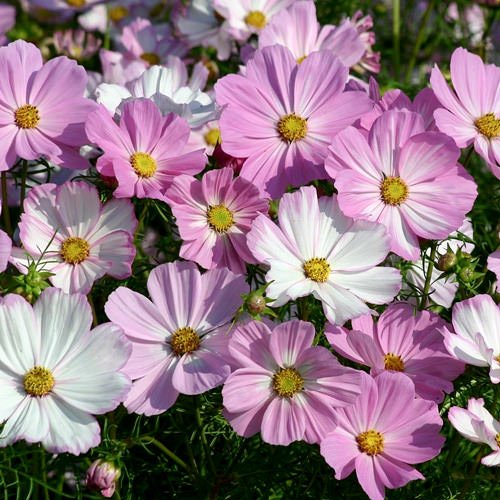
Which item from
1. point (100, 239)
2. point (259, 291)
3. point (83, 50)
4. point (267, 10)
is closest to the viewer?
point (259, 291)

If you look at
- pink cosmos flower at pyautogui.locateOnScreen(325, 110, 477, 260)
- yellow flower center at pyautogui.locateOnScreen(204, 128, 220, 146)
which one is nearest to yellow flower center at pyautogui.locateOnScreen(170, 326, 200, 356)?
pink cosmos flower at pyautogui.locateOnScreen(325, 110, 477, 260)

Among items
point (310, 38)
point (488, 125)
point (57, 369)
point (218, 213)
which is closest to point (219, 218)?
point (218, 213)

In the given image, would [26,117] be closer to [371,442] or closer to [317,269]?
[317,269]

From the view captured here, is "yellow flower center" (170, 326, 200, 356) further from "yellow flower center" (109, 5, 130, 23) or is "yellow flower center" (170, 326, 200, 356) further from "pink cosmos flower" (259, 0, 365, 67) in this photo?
"yellow flower center" (109, 5, 130, 23)

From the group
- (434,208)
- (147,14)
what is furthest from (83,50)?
(434,208)

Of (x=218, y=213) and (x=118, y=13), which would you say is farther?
(x=118, y=13)

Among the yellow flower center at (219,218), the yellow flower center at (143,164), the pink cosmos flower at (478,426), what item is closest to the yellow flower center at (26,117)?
the yellow flower center at (143,164)

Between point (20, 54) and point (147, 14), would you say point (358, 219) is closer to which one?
point (20, 54)
